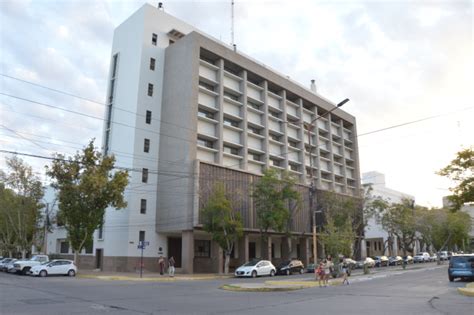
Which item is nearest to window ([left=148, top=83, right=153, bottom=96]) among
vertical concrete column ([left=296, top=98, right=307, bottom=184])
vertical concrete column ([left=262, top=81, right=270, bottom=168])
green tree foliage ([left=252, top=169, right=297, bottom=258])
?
vertical concrete column ([left=262, top=81, right=270, bottom=168])

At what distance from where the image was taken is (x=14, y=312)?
1230 cm

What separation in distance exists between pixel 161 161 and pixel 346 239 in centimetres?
2256

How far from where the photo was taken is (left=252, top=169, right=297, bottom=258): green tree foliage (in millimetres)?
42656

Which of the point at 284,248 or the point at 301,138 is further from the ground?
the point at 301,138

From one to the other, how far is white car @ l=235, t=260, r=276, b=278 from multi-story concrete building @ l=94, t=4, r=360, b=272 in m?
6.46

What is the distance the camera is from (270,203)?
1688 inches

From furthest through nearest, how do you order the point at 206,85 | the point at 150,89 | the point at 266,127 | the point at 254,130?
the point at 254,130, the point at 266,127, the point at 206,85, the point at 150,89

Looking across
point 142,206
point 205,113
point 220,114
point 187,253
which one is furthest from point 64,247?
point 220,114

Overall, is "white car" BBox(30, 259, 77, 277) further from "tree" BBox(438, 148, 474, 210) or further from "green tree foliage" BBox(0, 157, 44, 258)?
"tree" BBox(438, 148, 474, 210)

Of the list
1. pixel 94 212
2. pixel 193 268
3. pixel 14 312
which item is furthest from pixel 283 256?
pixel 14 312

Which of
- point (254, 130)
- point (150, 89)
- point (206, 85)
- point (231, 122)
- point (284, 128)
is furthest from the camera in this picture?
point (284, 128)

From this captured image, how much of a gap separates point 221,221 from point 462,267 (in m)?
20.4

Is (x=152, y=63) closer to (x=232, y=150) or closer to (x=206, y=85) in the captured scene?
(x=206, y=85)

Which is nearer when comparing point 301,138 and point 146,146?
point 146,146
